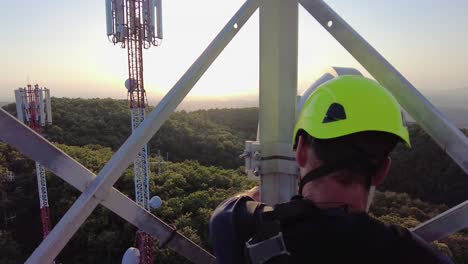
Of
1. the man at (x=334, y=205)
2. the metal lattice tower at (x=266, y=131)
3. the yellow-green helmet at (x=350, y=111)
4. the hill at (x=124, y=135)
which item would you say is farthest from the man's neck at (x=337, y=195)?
the hill at (x=124, y=135)

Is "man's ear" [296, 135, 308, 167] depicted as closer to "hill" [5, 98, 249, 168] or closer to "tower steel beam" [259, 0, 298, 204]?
"tower steel beam" [259, 0, 298, 204]

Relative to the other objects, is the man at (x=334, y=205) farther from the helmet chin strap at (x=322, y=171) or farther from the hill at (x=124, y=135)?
the hill at (x=124, y=135)

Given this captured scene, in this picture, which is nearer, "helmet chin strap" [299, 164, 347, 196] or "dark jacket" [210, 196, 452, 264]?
"dark jacket" [210, 196, 452, 264]

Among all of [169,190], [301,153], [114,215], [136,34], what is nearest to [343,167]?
[301,153]

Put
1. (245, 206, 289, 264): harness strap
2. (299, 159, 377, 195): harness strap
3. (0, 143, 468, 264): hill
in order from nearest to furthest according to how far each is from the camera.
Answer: (245, 206, 289, 264): harness strap, (299, 159, 377, 195): harness strap, (0, 143, 468, 264): hill

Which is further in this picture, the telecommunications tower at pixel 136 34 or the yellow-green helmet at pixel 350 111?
the telecommunications tower at pixel 136 34

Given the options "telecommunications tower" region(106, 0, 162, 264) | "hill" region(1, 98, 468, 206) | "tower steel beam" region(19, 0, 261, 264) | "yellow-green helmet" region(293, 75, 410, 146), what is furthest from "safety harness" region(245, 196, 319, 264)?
"hill" region(1, 98, 468, 206)

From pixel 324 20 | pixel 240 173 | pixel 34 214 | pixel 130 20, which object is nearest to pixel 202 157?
pixel 240 173
